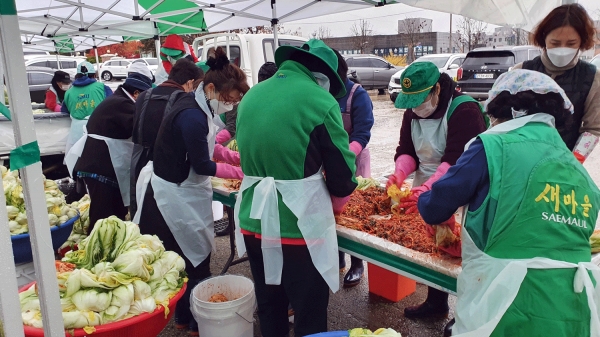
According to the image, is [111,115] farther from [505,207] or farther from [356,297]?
[505,207]

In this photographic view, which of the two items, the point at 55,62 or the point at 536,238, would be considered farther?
the point at 55,62

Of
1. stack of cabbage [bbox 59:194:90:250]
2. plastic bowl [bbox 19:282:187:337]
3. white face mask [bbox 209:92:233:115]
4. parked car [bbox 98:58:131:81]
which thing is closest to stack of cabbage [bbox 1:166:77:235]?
stack of cabbage [bbox 59:194:90:250]

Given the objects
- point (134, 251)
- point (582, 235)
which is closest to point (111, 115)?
point (134, 251)

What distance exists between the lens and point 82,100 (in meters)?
5.98

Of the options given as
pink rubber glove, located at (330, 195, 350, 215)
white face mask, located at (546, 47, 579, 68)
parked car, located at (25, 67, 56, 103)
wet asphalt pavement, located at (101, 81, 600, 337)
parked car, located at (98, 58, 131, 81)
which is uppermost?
parked car, located at (98, 58, 131, 81)

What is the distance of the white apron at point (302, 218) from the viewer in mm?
2391

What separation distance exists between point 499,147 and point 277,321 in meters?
1.73

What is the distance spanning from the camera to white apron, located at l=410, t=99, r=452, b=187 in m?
2.96

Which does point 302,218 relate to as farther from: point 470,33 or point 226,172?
point 470,33

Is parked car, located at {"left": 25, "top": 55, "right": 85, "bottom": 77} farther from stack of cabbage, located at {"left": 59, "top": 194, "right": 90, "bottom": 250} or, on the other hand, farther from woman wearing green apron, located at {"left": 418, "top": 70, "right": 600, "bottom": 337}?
woman wearing green apron, located at {"left": 418, "top": 70, "right": 600, "bottom": 337}

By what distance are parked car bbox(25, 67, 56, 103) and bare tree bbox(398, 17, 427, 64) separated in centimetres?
2493

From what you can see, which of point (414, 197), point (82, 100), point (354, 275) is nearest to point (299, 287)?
point (414, 197)

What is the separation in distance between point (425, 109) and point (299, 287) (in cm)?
137

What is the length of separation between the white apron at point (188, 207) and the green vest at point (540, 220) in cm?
202
